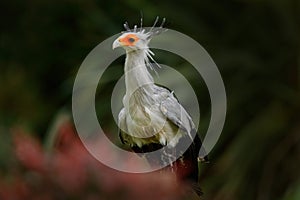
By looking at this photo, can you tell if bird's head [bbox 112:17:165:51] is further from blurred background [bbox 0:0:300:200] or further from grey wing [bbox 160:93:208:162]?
blurred background [bbox 0:0:300:200]

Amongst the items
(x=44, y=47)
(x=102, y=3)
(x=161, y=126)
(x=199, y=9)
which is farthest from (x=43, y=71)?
(x=161, y=126)

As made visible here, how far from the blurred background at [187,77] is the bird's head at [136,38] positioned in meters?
0.16

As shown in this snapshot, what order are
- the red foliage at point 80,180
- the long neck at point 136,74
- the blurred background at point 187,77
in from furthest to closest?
the blurred background at point 187,77 → the red foliage at point 80,180 → the long neck at point 136,74

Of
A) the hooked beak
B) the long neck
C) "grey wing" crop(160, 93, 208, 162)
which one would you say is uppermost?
the hooked beak

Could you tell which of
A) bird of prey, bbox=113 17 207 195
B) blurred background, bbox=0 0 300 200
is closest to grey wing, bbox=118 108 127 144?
bird of prey, bbox=113 17 207 195

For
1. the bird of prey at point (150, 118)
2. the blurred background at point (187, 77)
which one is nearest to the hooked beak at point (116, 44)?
the bird of prey at point (150, 118)

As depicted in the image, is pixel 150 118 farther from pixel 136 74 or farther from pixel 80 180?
pixel 80 180

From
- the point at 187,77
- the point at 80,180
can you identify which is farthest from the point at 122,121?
the point at 187,77

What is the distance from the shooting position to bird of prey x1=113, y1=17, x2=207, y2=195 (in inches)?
20.8

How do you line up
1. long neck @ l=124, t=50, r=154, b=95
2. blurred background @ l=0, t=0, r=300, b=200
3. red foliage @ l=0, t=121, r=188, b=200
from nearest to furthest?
long neck @ l=124, t=50, r=154, b=95 → red foliage @ l=0, t=121, r=188, b=200 → blurred background @ l=0, t=0, r=300, b=200

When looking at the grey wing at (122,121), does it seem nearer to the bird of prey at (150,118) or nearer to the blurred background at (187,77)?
the bird of prey at (150,118)

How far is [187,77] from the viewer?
1267 mm

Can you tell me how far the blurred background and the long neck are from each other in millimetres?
158

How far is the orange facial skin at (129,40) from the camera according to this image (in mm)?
532
